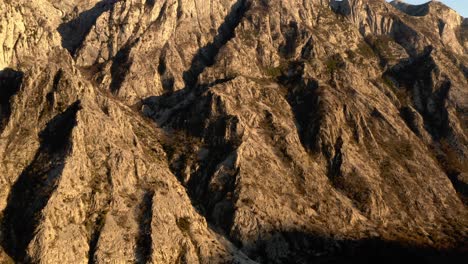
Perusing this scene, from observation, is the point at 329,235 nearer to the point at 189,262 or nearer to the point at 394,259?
the point at 394,259

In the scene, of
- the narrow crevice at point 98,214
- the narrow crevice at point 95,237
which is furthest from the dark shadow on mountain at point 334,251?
the narrow crevice at point 95,237

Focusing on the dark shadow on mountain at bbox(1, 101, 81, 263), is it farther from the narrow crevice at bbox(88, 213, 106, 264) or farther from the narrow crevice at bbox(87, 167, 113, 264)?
the narrow crevice at bbox(88, 213, 106, 264)

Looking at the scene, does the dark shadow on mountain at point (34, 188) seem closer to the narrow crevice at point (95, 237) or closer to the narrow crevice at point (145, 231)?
the narrow crevice at point (95, 237)

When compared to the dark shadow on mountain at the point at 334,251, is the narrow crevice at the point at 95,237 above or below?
below

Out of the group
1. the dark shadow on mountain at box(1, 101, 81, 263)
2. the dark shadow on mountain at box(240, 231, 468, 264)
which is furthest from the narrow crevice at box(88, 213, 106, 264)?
the dark shadow on mountain at box(240, 231, 468, 264)

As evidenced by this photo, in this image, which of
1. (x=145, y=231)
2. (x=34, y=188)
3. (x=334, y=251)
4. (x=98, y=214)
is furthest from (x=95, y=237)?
(x=334, y=251)
